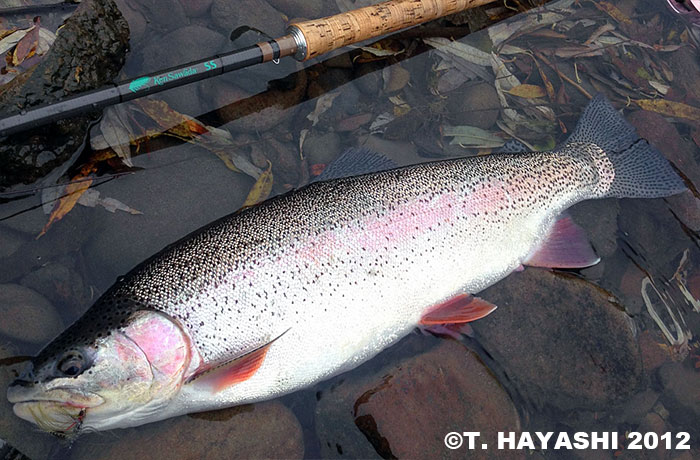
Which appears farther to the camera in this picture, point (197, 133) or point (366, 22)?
point (197, 133)

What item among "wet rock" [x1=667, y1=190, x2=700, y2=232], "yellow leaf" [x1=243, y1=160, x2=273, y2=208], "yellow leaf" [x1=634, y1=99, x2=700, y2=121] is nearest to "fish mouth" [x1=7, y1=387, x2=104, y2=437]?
"yellow leaf" [x1=243, y1=160, x2=273, y2=208]

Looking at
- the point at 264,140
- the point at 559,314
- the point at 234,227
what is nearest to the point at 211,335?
the point at 234,227

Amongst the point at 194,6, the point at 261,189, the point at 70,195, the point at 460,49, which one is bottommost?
the point at 261,189

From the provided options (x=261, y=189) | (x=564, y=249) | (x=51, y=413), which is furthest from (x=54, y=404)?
(x=564, y=249)

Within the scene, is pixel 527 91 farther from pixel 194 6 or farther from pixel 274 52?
pixel 194 6

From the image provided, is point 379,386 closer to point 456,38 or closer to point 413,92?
point 413,92

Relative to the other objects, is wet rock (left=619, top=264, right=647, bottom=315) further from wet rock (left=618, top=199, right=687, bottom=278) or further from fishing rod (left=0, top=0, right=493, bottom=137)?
fishing rod (left=0, top=0, right=493, bottom=137)
